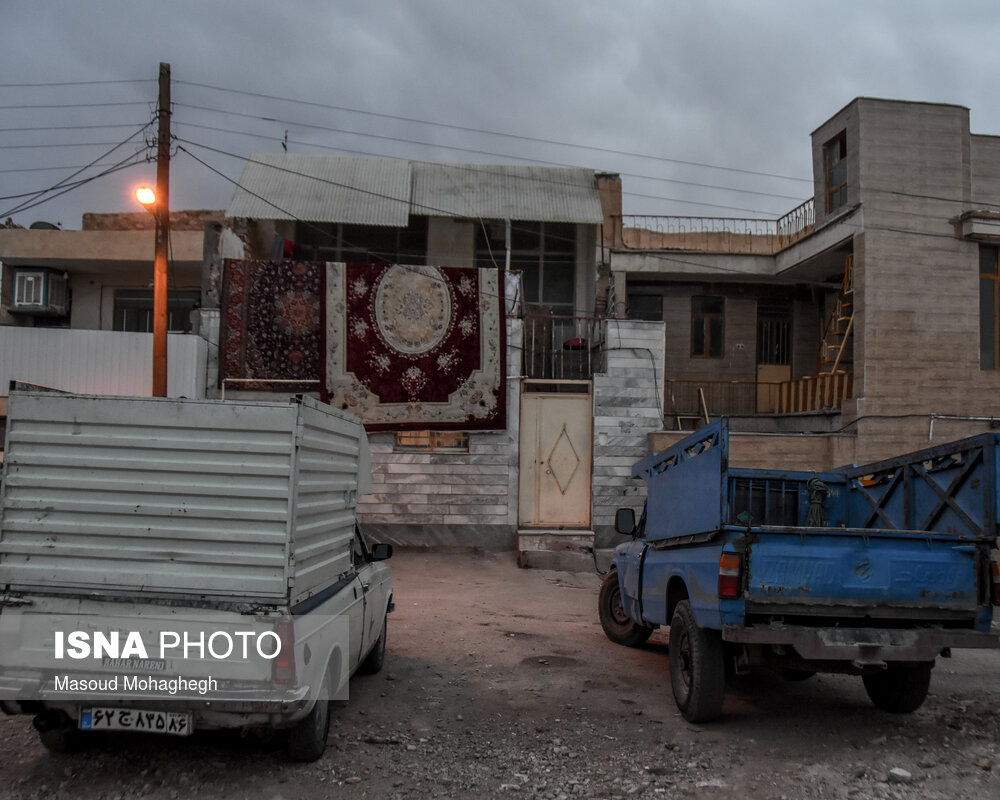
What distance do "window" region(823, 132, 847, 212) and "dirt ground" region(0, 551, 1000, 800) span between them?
1159 centimetres

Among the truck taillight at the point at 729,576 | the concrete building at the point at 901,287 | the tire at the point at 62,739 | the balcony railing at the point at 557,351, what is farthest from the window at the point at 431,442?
the tire at the point at 62,739

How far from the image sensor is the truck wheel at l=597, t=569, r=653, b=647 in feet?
25.2

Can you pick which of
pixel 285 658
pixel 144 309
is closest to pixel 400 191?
pixel 144 309

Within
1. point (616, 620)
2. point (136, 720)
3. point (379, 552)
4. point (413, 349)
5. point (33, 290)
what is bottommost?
point (616, 620)

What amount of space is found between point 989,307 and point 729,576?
44.7 ft

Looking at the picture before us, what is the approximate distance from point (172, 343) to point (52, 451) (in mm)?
9910

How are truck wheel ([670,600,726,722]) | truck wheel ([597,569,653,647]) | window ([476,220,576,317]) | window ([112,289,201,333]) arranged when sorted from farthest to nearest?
window ([112,289,201,333]) < window ([476,220,576,317]) < truck wheel ([597,569,653,647]) < truck wheel ([670,600,726,722])

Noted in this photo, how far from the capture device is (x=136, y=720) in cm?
396

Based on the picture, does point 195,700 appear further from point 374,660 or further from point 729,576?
point 729,576

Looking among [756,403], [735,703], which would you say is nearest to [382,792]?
[735,703]

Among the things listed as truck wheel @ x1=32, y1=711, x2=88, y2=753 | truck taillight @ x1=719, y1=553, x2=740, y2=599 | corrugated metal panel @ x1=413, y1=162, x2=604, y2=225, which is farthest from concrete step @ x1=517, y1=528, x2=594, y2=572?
truck wheel @ x1=32, y1=711, x2=88, y2=753

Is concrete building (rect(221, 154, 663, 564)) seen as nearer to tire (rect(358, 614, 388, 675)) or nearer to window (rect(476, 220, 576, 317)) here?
window (rect(476, 220, 576, 317))

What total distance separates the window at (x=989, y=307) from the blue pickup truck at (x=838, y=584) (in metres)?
11.3

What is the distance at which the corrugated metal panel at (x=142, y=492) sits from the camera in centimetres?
419
